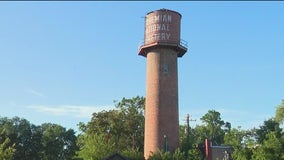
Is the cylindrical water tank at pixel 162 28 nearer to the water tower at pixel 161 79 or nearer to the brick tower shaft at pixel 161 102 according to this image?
the water tower at pixel 161 79

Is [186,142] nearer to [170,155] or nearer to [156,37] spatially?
[170,155]

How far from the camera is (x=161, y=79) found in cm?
4525

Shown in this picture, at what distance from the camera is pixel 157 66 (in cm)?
4581

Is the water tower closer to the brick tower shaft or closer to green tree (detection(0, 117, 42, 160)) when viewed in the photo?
the brick tower shaft

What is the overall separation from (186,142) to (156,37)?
467 inches

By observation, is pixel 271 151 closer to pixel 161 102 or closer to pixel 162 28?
pixel 161 102

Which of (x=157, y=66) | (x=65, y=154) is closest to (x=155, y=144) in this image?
(x=157, y=66)

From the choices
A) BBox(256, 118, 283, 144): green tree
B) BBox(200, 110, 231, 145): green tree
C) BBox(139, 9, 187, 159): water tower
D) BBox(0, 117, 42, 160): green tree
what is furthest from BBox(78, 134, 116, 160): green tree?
BBox(200, 110, 231, 145): green tree

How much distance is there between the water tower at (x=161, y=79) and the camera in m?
44.2

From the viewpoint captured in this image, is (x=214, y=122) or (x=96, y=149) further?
(x=214, y=122)

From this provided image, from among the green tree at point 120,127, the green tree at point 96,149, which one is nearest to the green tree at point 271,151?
the green tree at point 96,149

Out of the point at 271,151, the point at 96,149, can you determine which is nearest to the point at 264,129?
the point at 271,151

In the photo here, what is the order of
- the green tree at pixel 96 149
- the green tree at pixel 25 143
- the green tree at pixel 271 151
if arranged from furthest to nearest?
the green tree at pixel 25 143
the green tree at pixel 96 149
the green tree at pixel 271 151

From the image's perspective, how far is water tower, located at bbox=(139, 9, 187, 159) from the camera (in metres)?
44.2
